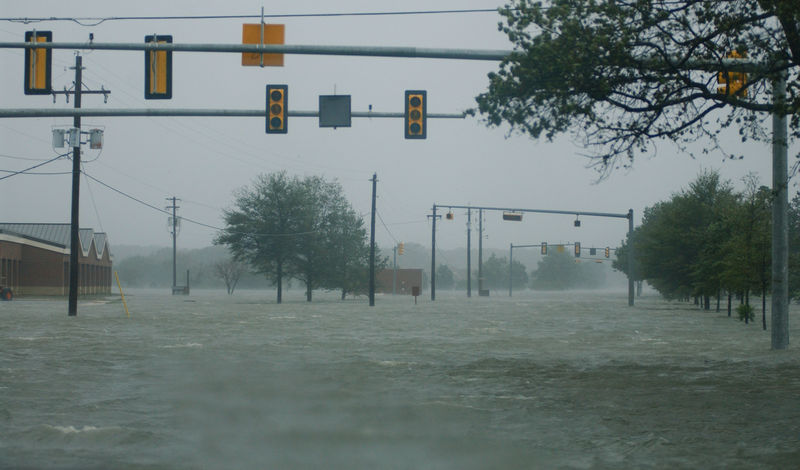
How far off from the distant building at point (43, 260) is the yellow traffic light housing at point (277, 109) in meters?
51.7

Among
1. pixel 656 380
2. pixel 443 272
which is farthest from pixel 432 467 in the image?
pixel 443 272

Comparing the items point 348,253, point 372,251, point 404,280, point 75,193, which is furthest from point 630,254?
point 404,280

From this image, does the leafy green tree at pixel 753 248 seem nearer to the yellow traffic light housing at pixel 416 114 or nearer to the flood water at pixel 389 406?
the flood water at pixel 389 406

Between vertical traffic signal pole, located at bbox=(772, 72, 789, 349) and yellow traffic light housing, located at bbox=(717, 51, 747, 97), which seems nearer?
yellow traffic light housing, located at bbox=(717, 51, 747, 97)

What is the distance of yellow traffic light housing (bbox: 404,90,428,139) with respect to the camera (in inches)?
741

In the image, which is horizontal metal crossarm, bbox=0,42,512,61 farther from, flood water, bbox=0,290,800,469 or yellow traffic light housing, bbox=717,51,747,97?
flood water, bbox=0,290,800,469

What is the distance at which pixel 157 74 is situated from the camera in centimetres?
1599

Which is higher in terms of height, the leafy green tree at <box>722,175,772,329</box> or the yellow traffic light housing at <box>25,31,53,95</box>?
the yellow traffic light housing at <box>25,31,53,95</box>

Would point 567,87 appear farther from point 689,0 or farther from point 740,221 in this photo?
point 740,221

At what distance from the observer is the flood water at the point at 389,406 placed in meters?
7.35

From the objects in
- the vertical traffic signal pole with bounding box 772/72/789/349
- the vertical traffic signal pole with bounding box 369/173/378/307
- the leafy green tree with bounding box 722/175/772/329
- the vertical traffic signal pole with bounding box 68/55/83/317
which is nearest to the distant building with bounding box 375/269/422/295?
the vertical traffic signal pole with bounding box 369/173/378/307

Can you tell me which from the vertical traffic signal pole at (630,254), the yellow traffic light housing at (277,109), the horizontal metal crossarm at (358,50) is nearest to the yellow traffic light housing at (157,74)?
the horizontal metal crossarm at (358,50)

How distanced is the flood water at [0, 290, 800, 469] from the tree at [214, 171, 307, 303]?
157ft

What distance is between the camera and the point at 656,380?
1313 cm
